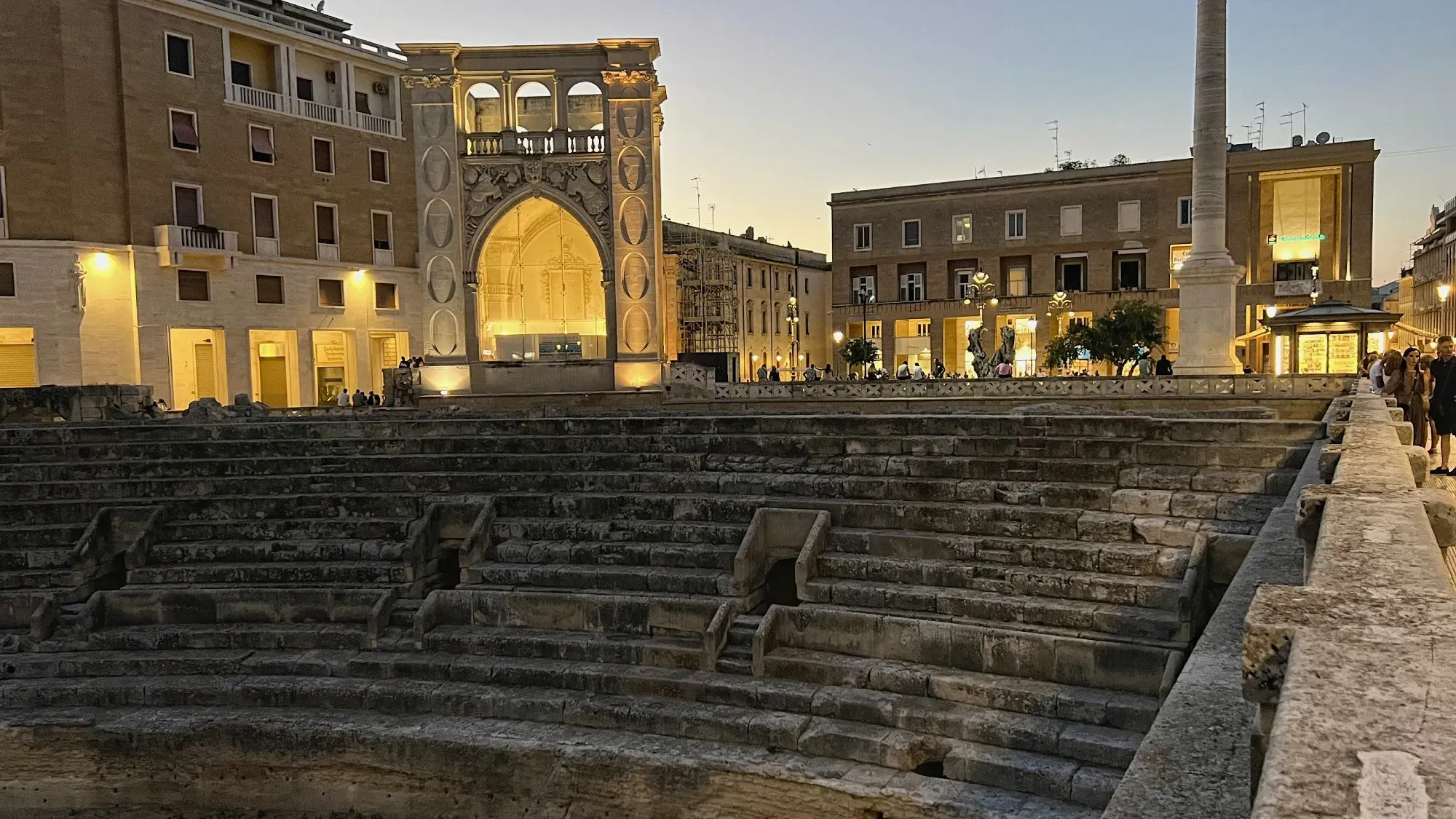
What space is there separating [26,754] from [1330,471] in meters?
11.4

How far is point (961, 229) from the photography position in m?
50.3

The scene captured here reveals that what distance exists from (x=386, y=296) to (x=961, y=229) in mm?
30774

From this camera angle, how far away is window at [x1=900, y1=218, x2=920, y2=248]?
2016 inches

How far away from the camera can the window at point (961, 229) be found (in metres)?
50.1

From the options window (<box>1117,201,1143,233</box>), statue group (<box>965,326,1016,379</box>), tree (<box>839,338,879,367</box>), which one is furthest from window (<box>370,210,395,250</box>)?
window (<box>1117,201,1143,233</box>)

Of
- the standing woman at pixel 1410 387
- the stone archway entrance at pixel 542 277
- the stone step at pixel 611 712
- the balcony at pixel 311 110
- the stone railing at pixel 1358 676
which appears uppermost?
the balcony at pixel 311 110

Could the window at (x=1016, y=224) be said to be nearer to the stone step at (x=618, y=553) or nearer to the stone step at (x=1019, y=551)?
the stone step at (x=1019, y=551)

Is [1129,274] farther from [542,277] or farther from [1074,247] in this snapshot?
[542,277]

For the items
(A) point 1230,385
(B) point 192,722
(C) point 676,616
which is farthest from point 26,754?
(A) point 1230,385

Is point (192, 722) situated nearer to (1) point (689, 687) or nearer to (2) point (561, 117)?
(1) point (689, 687)

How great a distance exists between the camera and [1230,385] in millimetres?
15430

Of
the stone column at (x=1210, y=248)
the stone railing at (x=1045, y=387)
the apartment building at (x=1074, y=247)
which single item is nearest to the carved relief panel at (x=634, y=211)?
the stone railing at (x=1045, y=387)

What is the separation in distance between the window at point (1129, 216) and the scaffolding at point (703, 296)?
67.1 ft

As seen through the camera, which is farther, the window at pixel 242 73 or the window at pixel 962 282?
the window at pixel 962 282
